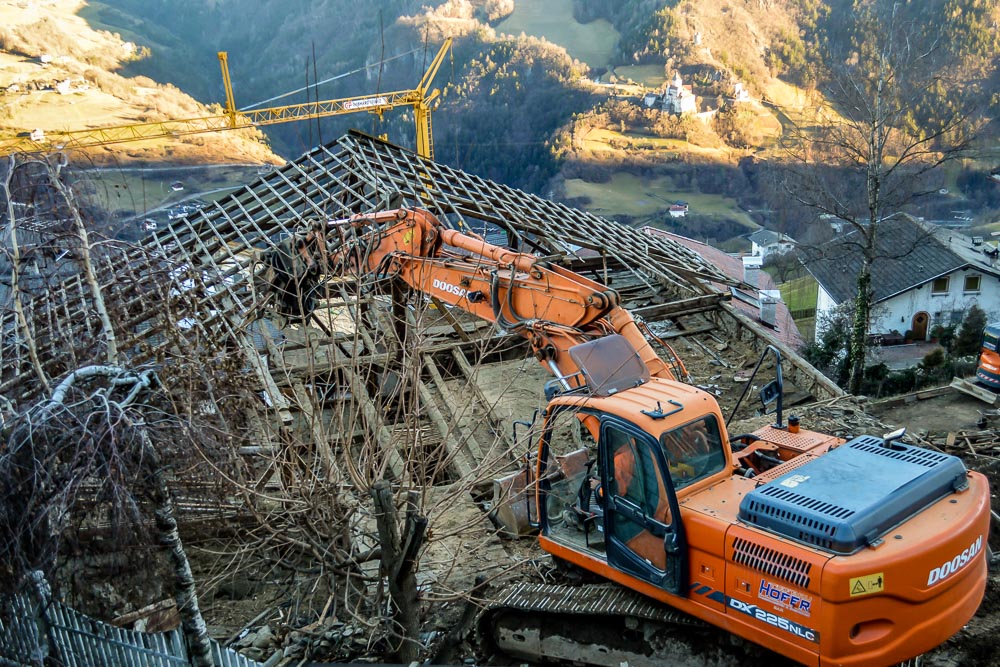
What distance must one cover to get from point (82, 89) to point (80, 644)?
82.1 meters

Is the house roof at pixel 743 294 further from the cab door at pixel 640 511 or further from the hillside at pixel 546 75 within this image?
the hillside at pixel 546 75

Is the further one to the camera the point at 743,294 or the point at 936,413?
the point at 743,294

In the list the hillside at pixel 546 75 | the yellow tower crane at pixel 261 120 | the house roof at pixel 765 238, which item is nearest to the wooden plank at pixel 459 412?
the yellow tower crane at pixel 261 120

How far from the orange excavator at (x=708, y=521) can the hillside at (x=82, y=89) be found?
54.4 meters

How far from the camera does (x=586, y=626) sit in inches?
271

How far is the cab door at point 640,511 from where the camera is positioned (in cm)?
607

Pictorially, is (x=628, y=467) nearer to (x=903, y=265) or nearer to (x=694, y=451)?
(x=694, y=451)

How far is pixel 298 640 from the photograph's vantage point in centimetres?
745

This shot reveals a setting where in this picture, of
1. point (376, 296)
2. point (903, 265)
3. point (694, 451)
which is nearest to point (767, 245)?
point (903, 265)

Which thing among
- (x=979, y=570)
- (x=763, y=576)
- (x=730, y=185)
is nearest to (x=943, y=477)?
(x=979, y=570)

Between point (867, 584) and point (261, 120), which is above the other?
point (261, 120)

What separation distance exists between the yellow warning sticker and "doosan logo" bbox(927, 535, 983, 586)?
363 millimetres

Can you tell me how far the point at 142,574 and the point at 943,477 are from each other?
5.57 meters

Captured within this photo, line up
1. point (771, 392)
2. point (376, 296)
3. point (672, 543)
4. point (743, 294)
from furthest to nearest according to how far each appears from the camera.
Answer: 1. point (743, 294)
2. point (376, 296)
3. point (771, 392)
4. point (672, 543)
